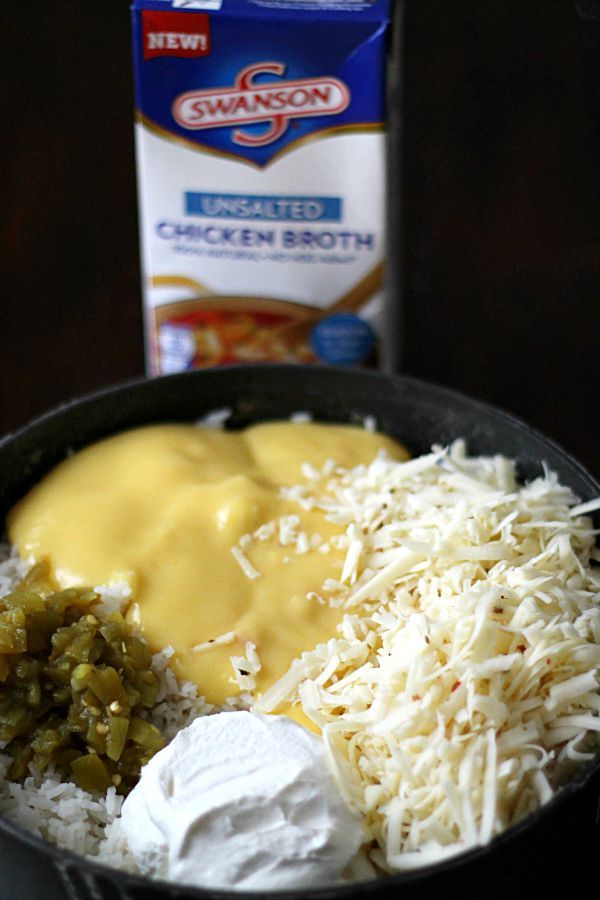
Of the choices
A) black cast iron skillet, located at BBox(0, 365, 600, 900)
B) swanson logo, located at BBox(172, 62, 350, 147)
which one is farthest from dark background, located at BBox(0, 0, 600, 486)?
swanson logo, located at BBox(172, 62, 350, 147)

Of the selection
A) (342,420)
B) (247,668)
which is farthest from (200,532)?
(342,420)

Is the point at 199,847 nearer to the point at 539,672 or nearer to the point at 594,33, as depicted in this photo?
the point at 539,672

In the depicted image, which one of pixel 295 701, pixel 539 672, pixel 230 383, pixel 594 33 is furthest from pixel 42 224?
pixel 539 672

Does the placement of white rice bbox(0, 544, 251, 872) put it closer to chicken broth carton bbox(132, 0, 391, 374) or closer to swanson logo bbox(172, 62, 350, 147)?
chicken broth carton bbox(132, 0, 391, 374)

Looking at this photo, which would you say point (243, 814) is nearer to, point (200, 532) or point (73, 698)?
point (73, 698)

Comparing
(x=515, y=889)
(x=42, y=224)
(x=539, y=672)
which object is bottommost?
Answer: (x=515, y=889)

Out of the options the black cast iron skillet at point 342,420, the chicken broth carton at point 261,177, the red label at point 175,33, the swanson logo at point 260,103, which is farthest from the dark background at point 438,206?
the red label at point 175,33

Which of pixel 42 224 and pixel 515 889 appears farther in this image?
pixel 42 224

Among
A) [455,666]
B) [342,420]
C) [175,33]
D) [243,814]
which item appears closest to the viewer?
[243,814]
